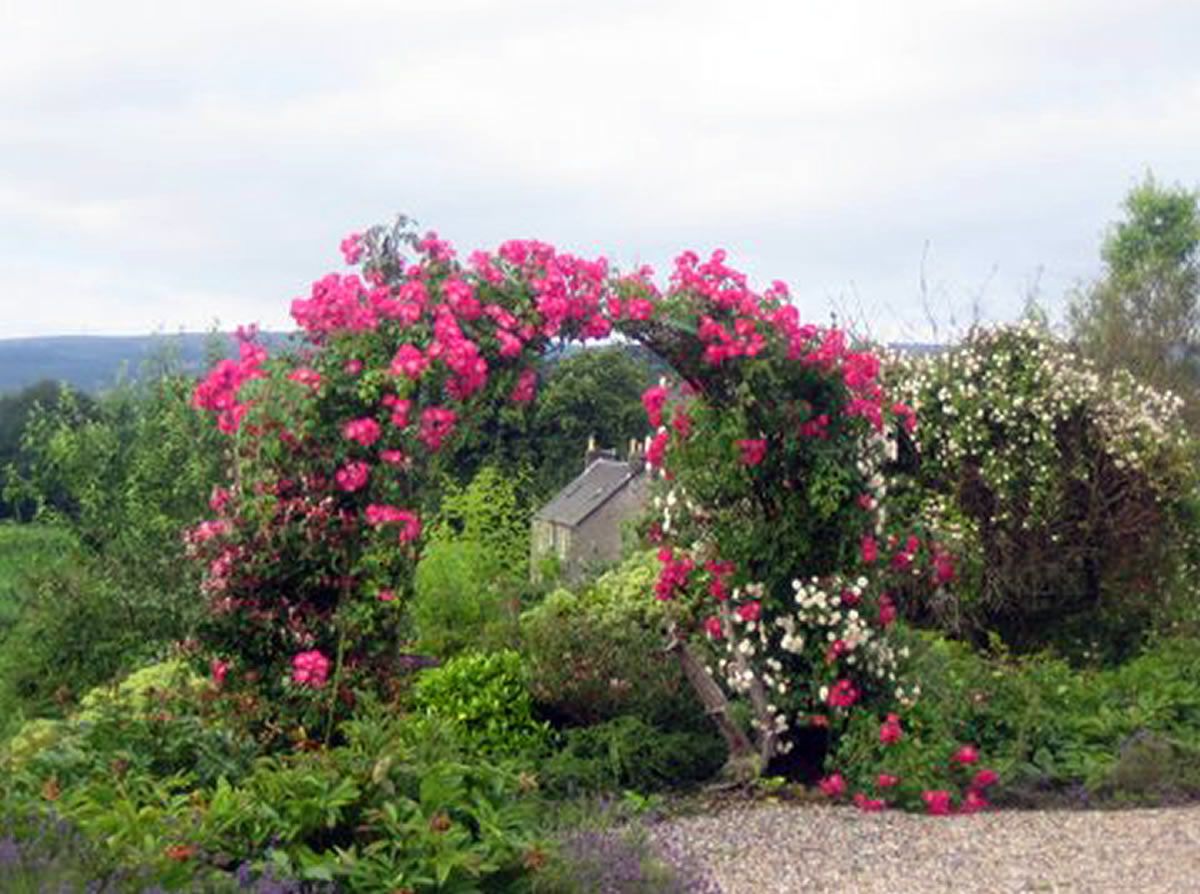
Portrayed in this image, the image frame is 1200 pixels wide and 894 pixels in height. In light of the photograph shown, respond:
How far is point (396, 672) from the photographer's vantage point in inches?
311

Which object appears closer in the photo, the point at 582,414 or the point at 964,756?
the point at 964,756

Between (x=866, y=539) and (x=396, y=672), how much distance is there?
8.56 ft

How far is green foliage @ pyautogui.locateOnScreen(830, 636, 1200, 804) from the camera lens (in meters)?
8.44

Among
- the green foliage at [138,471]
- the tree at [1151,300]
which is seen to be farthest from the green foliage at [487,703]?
the tree at [1151,300]

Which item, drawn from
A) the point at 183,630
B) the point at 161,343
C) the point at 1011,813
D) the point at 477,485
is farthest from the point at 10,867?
the point at 161,343

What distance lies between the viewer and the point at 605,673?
9250 mm

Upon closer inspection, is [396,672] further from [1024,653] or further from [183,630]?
[1024,653]

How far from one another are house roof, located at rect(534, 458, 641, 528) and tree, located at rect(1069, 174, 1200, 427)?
8.97 metres

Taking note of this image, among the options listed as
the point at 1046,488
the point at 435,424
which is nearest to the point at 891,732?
the point at 435,424

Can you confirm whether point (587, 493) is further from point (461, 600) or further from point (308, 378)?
Result: point (308, 378)

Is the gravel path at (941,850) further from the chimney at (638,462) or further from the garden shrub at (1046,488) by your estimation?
the garden shrub at (1046,488)

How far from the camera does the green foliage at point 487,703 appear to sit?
8.77 metres

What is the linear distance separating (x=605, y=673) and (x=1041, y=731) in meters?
2.53

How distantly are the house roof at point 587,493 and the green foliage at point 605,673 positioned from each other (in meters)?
19.8
